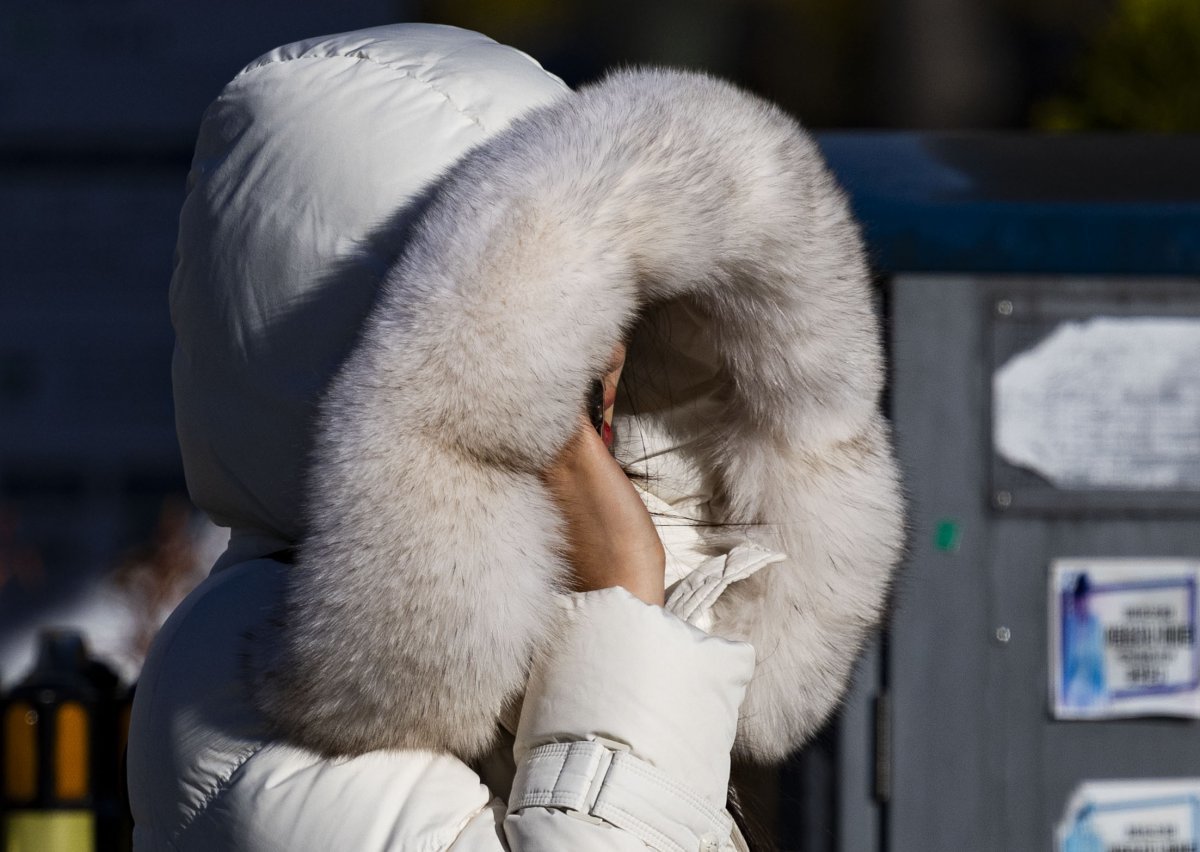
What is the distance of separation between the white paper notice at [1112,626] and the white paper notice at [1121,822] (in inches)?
5.3

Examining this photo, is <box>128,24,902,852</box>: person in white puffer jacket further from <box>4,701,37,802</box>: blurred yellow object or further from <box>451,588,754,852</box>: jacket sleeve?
<box>4,701,37,802</box>: blurred yellow object

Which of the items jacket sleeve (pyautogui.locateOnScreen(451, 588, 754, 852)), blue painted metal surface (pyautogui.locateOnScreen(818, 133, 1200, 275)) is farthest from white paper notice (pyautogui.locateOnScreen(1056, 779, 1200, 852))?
jacket sleeve (pyautogui.locateOnScreen(451, 588, 754, 852))

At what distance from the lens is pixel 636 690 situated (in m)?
1.06

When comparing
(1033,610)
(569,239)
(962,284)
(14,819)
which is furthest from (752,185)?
(14,819)

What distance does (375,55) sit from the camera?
1.19 metres

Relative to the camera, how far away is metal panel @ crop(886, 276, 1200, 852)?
2381 mm

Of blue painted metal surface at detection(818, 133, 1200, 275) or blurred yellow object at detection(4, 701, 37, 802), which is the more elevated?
blue painted metal surface at detection(818, 133, 1200, 275)

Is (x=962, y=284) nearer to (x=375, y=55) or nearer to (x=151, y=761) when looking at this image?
(x=375, y=55)

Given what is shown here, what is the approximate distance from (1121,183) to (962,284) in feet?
1.16

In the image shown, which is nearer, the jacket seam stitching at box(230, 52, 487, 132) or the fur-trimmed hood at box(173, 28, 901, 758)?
the fur-trimmed hood at box(173, 28, 901, 758)

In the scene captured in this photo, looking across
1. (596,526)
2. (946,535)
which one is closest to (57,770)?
(946,535)

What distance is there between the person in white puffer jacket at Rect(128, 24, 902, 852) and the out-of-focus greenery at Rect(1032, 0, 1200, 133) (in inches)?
195

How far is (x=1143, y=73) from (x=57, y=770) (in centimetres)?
509

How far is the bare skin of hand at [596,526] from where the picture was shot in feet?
3.72
